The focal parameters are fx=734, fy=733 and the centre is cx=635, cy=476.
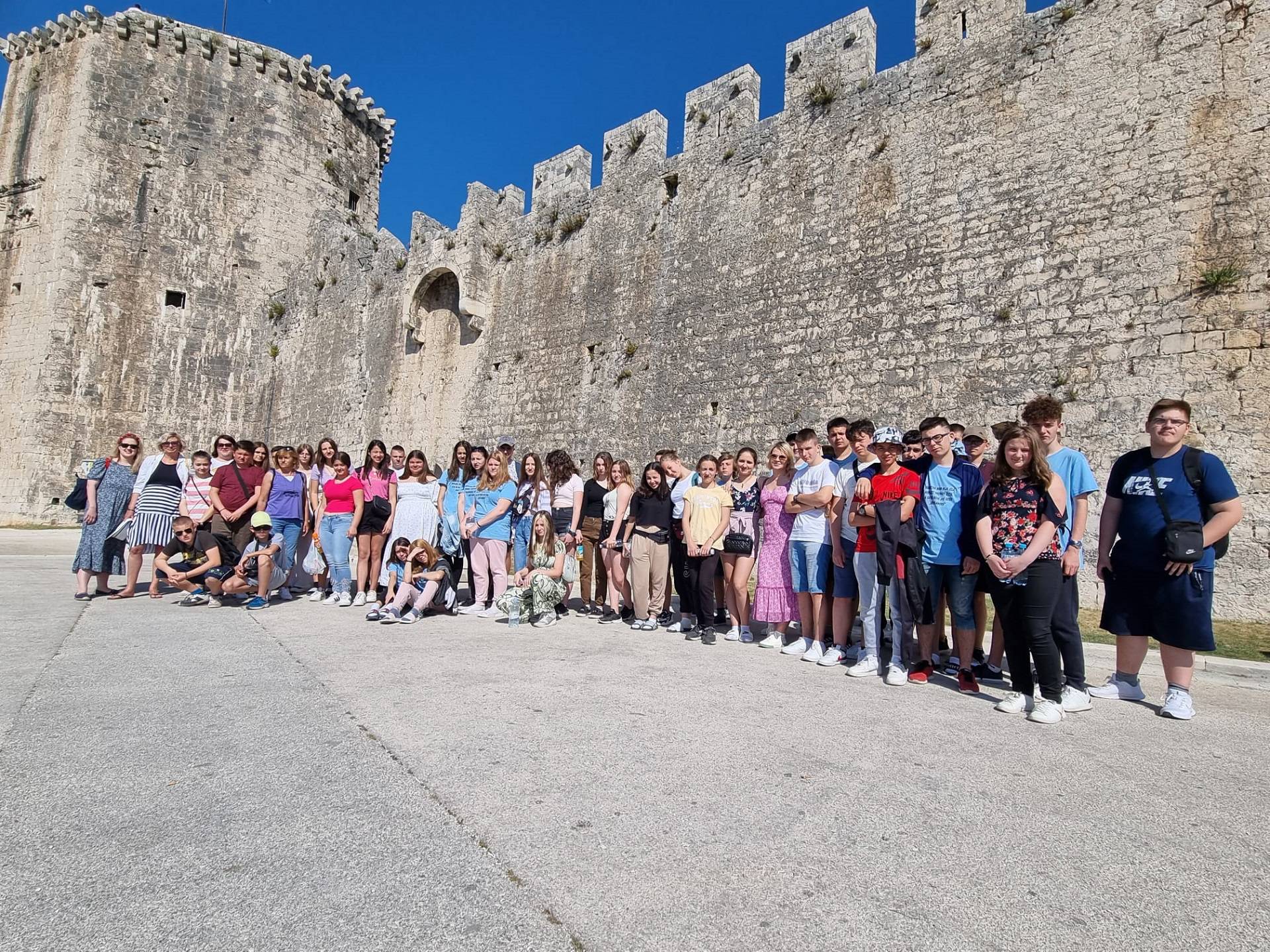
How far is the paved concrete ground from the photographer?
187 centimetres

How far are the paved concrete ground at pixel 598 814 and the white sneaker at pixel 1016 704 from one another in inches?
3.7

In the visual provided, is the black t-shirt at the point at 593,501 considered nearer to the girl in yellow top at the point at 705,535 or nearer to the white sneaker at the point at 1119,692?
the girl in yellow top at the point at 705,535

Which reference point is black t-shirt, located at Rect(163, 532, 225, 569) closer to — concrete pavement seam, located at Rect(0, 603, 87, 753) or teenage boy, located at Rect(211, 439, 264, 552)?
teenage boy, located at Rect(211, 439, 264, 552)

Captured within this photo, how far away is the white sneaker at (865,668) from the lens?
16.5ft

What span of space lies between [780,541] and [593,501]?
89.8 inches

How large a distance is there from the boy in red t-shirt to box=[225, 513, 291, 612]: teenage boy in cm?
576

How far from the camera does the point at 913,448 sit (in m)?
5.32

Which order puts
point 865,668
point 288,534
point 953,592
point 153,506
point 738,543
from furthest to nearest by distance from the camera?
point 288,534 < point 153,506 < point 738,543 < point 865,668 < point 953,592

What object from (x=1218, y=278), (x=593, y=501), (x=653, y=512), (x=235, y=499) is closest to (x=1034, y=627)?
(x=653, y=512)

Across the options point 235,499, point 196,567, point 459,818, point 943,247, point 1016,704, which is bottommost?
point 459,818

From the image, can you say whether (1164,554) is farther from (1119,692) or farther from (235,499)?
(235,499)

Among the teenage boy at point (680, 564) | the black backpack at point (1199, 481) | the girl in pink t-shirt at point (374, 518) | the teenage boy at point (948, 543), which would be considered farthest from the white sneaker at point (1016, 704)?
the girl in pink t-shirt at point (374, 518)

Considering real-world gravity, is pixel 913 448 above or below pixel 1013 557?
above

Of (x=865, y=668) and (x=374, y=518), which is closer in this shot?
(x=865, y=668)
